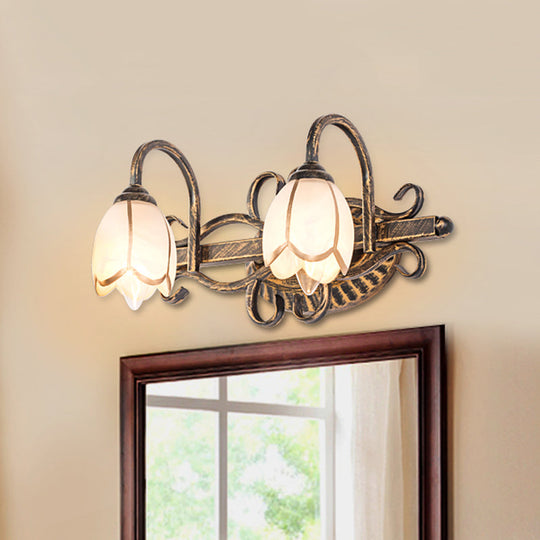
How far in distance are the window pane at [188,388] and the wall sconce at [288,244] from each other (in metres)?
0.14

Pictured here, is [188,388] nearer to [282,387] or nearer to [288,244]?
[282,387]

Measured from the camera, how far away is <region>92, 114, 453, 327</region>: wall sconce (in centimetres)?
104

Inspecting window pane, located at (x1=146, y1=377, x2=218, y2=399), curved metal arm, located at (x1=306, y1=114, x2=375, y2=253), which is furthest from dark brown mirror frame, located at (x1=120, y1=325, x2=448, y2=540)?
curved metal arm, located at (x1=306, y1=114, x2=375, y2=253)

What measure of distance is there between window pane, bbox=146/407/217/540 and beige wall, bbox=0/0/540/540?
0.11 meters

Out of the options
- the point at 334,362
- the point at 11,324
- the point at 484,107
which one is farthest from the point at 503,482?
the point at 11,324

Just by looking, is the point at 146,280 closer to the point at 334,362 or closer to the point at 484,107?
the point at 334,362

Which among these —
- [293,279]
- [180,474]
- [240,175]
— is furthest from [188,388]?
[240,175]

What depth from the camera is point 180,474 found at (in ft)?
4.31

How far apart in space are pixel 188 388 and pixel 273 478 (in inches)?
8.6

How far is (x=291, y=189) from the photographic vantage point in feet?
3.44

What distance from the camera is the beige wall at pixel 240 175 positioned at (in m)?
1.07

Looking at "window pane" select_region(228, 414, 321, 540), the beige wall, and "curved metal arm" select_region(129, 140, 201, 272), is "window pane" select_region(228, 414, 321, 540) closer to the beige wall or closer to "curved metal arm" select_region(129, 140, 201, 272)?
the beige wall

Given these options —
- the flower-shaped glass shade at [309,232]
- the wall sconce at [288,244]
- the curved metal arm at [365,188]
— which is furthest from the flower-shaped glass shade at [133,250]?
the curved metal arm at [365,188]

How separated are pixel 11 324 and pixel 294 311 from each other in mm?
676
